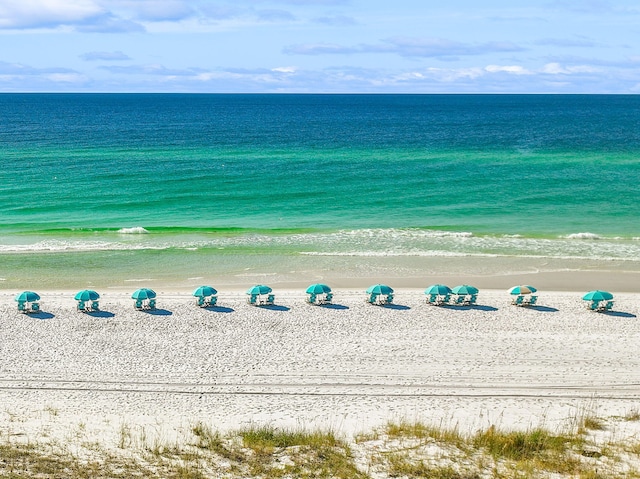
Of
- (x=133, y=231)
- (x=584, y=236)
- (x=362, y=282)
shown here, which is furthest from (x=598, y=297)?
(x=133, y=231)

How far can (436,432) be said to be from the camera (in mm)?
16516

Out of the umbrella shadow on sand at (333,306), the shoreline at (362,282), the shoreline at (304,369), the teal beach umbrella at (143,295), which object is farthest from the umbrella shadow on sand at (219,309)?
the umbrella shadow on sand at (333,306)

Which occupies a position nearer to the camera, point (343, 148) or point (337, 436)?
point (337, 436)

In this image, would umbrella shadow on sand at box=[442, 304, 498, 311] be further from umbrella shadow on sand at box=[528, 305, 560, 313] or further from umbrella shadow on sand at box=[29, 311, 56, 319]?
umbrella shadow on sand at box=[29, 311, 56, 319]

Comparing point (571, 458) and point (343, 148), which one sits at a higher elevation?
point (343, 148)

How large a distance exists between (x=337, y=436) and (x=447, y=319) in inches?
437

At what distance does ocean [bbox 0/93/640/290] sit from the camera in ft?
118

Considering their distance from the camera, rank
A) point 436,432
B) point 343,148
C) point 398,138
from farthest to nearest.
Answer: point 398,138
point 343,148
point 436,432

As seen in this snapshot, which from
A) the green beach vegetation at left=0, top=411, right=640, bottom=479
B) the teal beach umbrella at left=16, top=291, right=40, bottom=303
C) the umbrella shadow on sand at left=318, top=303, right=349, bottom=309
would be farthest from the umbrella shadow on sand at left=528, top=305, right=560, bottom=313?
the teal beach umbrella at left=16, top=291, right=40, bottom=303

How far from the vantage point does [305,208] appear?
164 feet

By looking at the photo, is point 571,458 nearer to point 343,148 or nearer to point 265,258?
point 265,258

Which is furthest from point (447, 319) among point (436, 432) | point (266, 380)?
point (436, 432)

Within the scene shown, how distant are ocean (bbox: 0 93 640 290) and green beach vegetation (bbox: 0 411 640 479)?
53.8 ft

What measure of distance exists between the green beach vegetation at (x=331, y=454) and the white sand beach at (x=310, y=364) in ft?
2.66
